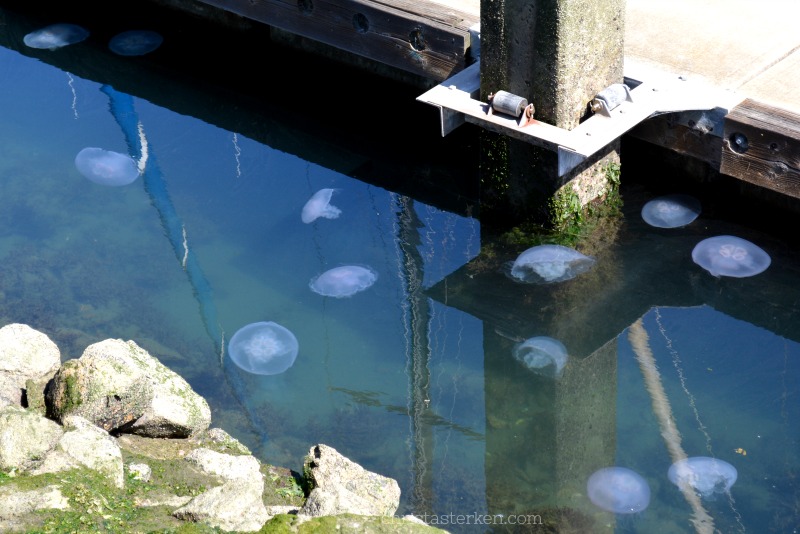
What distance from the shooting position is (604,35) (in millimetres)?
5625

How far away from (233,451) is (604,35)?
2.84 m

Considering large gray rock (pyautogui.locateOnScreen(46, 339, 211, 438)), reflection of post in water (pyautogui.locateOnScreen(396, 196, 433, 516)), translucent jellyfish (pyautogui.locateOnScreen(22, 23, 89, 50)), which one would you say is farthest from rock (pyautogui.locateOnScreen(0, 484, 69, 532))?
translucent jellyfish (pyautogui.locateOnScreen(22, 23, 89, 50))

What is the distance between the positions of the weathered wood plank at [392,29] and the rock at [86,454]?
10.6ft

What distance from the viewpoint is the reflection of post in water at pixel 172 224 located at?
225 inches

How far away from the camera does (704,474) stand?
4.92 m

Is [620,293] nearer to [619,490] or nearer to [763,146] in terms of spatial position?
[763,146]

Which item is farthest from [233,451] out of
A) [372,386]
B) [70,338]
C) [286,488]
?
[70,338]

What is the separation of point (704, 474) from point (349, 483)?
5.37 feet

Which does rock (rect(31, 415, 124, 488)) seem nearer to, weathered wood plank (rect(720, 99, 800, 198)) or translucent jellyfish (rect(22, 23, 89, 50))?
weathered wood plank (rect(720, 99, 800, 198))

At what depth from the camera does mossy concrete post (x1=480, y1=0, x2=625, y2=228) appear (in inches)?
214

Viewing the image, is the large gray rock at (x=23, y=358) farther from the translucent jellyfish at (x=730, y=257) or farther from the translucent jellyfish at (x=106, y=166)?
the translucent jellyfish at (x=730, y=257)

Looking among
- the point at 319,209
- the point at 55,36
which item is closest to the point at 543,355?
the point at 319,209

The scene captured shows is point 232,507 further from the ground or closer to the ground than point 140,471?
further from the ground

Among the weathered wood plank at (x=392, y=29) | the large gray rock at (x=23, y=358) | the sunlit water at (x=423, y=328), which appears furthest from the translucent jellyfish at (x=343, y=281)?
the large gray rock at (x=23, y=358)
